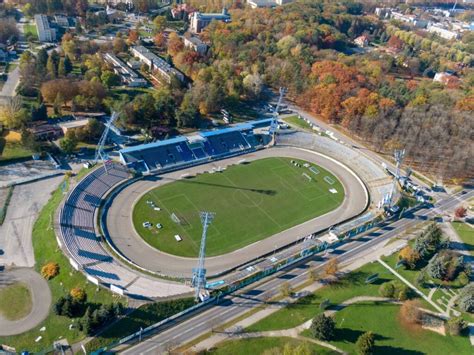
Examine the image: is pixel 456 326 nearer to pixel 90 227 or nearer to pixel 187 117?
pixel 90 227

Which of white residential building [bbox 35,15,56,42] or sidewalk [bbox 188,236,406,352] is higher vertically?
white residential building [bbox 35,15,56,42]

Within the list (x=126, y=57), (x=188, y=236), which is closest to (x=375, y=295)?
(x=188, y=236)

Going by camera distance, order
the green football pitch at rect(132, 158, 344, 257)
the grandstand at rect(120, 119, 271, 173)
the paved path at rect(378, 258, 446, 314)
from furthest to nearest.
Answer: the grandstand at rect(120, 119, 271, 173), the green football pitch at rect(132, 158, 344, 257), the paved path at rect(378, 258, 446, 314)

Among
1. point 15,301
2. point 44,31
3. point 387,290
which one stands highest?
point 44,31

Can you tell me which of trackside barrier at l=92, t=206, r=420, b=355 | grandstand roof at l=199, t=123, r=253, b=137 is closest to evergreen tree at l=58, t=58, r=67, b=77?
grandstand roof at l=199, t=123, r=253, b=137

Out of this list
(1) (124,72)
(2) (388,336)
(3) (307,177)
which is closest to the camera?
(2) (388,336)

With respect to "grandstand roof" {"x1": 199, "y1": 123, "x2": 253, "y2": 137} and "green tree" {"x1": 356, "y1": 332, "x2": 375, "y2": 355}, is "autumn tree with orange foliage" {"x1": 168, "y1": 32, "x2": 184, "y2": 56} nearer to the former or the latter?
"grandstand roof" {"x1": 199, "y1": 123, "x2": 253, "y2": 137}

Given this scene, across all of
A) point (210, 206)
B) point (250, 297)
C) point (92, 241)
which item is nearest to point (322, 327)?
point (250, 297)

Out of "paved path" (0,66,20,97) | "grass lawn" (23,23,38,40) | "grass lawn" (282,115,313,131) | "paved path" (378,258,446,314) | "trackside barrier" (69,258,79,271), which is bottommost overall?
"paved path" (378,258,446,314)
